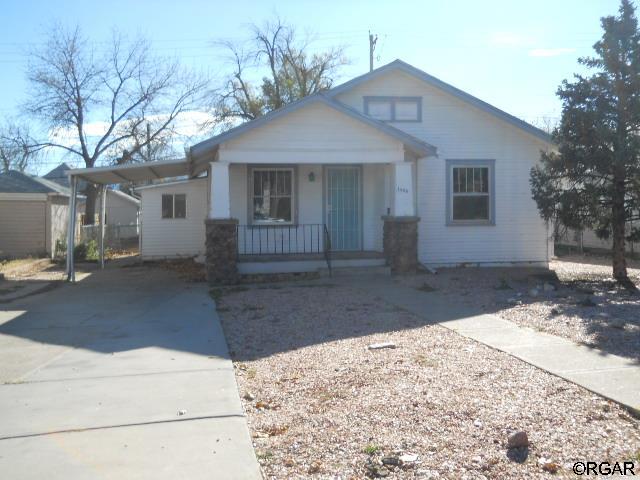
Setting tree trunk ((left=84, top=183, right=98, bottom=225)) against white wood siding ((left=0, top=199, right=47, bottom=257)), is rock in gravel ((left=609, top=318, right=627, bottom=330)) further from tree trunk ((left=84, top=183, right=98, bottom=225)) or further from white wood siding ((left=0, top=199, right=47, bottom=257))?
tree trunk ((left=84, top=183, right=98, bottom=225))

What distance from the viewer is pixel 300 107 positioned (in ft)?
44.8

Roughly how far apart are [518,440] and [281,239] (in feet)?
38.4

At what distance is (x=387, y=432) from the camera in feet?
15.1

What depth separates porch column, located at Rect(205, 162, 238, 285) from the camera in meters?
13.4

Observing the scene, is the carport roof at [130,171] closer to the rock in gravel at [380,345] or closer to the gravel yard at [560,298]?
the gravel yard at [560,298]

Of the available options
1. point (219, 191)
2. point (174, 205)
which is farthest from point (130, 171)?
point (219, 191)

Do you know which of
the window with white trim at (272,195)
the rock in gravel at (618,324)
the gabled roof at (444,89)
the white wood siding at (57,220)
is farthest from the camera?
the white wood siding at (57,220)

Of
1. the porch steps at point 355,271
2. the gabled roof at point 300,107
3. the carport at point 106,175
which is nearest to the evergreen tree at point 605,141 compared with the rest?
the gabled roof at point 300,107

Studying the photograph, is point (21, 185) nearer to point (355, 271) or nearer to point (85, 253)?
point (85, 253)

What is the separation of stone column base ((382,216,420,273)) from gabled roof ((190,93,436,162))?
1671 mm

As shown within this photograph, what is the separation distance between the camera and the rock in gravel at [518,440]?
4238mm

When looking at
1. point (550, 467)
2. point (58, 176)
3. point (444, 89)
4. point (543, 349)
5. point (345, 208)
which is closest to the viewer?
point (550, 467)

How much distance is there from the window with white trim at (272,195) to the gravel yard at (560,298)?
12.7ft

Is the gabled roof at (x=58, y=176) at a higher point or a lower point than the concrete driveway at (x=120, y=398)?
higher
